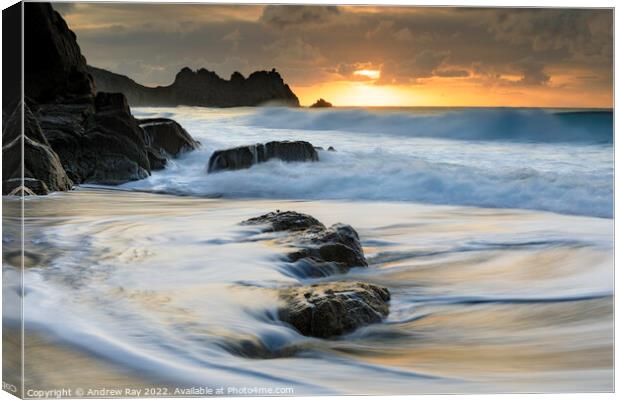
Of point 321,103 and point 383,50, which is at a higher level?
point 383,50

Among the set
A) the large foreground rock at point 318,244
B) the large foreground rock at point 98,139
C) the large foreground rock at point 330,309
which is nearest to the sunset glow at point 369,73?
the large foreground rock at point 318,244

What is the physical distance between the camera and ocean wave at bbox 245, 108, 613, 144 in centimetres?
636

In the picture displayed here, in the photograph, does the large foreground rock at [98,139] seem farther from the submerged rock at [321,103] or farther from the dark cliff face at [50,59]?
the submerged rock at [321,103]

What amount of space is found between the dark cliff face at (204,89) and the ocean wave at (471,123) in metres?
0.15

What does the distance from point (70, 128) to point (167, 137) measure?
856 millimetres

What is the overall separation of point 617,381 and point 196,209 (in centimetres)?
277

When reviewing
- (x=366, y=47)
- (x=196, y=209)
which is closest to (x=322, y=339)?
(x=196, y=209)

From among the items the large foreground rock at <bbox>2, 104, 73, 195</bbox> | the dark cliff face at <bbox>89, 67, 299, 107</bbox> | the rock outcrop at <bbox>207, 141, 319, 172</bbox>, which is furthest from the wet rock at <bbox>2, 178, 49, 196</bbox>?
the rock outcrop at <bbox>207, 141, 319, 172</bbox>

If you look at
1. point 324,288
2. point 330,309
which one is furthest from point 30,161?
point 330,309

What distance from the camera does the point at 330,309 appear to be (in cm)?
550

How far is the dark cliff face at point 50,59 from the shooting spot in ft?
18.1

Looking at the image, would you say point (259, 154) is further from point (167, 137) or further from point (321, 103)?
point (167, 137)

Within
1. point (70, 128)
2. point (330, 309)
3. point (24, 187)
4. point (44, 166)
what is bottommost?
point (330, 309)

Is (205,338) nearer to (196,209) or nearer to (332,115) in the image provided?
(196,209)
